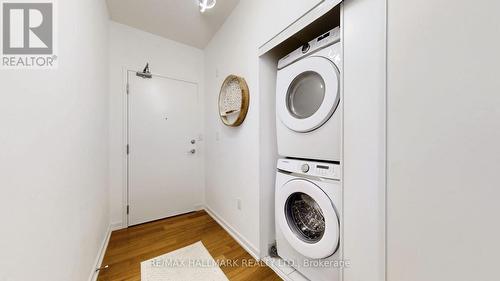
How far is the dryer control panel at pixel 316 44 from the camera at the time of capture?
3.38 ft

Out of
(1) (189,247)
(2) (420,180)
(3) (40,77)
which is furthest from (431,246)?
(1) (189,247)

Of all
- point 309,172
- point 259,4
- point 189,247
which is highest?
point 259,4

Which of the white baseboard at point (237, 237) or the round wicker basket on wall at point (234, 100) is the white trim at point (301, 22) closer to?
the round wicker basket on wall at point (234, 100)

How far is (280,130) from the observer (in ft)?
4.51

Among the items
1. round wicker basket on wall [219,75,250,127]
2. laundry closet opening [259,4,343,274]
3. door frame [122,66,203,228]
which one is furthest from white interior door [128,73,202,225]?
laundry closet opening [259,4,343,274]

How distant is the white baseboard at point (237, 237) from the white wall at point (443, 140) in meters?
1.08

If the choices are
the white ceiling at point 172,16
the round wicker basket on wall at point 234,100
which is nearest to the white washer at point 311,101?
the round wicker basket on wall at point 234,100

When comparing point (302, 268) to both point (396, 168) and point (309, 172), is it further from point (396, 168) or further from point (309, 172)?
point (396, 168)

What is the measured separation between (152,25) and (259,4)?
1.44 m

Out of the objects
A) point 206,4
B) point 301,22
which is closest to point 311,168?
point 301,22

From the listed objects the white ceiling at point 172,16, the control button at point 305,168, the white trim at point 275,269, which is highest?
the white ceiling at point 172,16

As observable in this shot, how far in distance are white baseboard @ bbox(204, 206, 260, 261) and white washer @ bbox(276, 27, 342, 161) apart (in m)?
0.95

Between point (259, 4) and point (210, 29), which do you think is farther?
point (210, 29)

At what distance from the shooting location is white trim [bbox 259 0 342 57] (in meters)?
0.96
